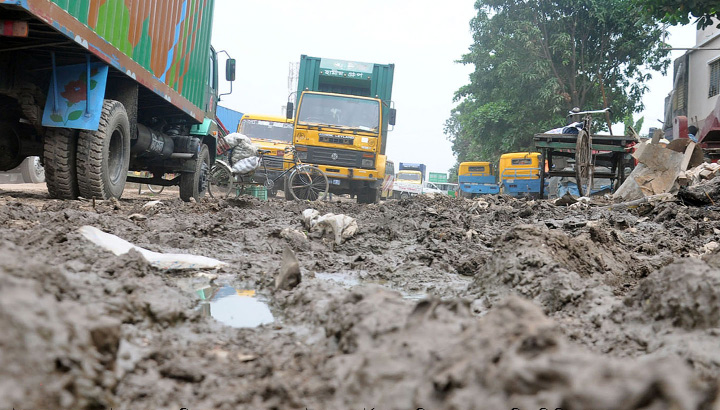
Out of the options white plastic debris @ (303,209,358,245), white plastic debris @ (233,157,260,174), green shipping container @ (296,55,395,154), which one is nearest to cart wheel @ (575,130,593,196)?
green shipping container @ (296,55,395,154)

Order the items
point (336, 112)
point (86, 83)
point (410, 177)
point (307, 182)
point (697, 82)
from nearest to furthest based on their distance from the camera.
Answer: point (86, 83), point (307, 182), point (336, 112), point (697, 82), point (410, 177)

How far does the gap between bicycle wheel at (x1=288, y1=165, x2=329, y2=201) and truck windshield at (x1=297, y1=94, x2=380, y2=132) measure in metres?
1.58

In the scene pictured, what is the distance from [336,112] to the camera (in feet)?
45.5

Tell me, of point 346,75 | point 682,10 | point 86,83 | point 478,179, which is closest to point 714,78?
point 682,10

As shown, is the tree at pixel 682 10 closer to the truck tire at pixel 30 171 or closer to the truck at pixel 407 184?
the truck tire at pixel 30 171

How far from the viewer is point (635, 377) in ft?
3.22

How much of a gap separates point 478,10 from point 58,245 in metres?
25.3

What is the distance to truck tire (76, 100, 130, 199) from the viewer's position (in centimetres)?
621

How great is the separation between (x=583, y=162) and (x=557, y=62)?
1505 centimetres

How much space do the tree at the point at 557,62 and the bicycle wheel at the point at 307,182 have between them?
12731 mm

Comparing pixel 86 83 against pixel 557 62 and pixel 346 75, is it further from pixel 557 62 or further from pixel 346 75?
pixel 557 62

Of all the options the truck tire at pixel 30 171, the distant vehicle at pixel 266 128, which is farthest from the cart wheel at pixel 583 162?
the truck tire at pixel 30 171

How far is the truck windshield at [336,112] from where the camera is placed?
13781 mm

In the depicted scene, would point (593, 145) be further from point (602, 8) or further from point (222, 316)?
point (602, 8)
